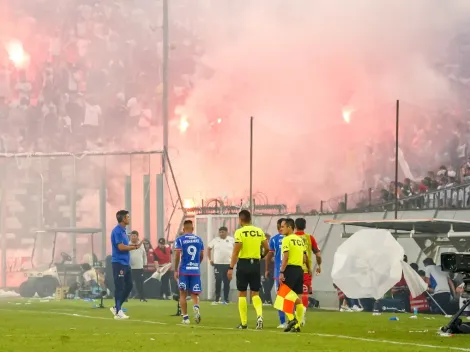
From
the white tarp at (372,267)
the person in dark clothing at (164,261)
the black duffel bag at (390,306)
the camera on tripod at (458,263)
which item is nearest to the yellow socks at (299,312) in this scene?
the camera on tripod at (458,263)

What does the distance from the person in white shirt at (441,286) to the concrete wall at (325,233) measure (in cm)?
448

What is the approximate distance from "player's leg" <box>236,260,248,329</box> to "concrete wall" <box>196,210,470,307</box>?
467 inches

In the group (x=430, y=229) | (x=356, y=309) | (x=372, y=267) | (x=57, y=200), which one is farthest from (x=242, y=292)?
(x=57, y=200)

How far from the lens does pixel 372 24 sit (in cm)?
5731

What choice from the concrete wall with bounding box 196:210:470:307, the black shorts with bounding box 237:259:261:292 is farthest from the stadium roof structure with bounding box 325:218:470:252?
the black shorts with bounding box 237:259:261:292

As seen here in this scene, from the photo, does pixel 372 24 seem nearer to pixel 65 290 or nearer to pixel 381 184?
pixel 381 184

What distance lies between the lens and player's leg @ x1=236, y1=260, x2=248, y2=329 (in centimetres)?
1998

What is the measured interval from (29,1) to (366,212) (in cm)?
2933

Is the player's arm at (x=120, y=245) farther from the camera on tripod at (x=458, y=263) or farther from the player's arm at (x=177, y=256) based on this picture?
the camera on tripod at (x=458, y=263)

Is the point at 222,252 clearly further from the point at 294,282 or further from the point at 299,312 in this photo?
the point at 294,282

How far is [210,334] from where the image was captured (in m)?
18.5

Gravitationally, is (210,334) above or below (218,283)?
above

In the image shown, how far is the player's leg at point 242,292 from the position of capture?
20.0 meters

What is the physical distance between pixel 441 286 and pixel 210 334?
9487mm
